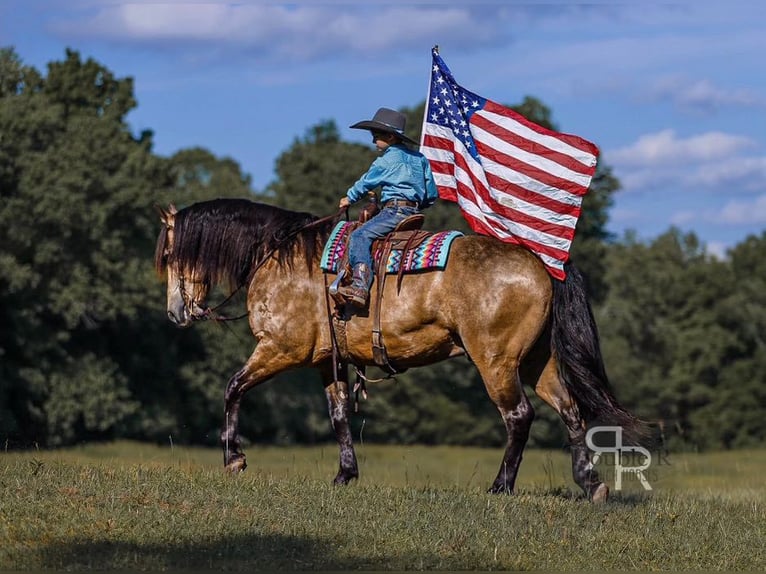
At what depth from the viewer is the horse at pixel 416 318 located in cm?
1232

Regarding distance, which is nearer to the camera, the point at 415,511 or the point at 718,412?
the point at 415,511

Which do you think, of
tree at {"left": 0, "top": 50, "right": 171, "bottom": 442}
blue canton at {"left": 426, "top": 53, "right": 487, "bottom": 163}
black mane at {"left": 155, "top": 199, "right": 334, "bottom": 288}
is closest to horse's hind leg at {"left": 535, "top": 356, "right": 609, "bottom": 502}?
blue canton at {"left": 426, "top": 53, "right": 487, "bottom": 163}

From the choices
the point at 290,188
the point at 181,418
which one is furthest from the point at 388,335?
the point at 290,188

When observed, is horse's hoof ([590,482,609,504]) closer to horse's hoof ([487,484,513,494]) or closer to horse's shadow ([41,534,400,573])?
horse's hoof ([487,484,513,494])

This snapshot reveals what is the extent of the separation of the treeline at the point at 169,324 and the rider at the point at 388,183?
14.9 metres

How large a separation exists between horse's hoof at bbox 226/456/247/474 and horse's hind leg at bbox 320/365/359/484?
0.98 meters

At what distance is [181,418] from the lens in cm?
4769

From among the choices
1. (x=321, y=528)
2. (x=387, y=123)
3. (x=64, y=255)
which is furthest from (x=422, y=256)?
(x=64, y=255)

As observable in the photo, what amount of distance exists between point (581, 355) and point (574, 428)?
0.76 metres

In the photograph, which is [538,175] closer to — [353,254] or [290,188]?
[353,254]

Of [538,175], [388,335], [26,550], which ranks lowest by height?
[26,550]

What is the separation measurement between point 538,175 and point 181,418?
3630 centimetres

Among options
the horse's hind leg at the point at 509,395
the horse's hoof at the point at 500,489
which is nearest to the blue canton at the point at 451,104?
the horse's hind leg at the point at 509,395

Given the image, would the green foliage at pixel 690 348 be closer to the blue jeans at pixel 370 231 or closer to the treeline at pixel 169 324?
the treeline at pixel 169 324
